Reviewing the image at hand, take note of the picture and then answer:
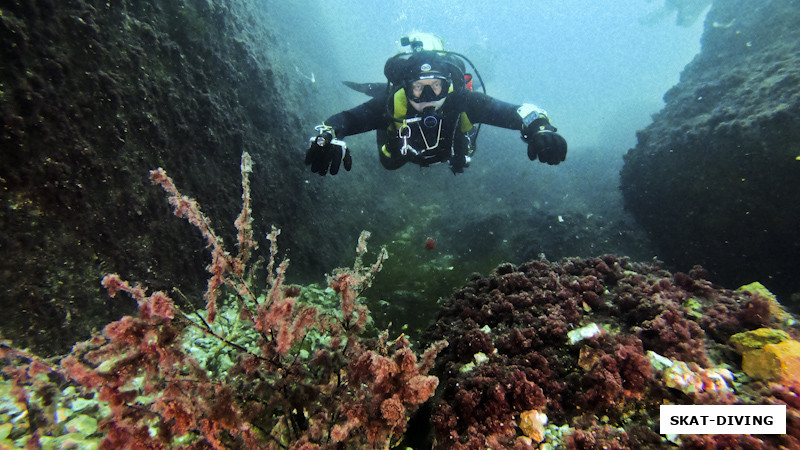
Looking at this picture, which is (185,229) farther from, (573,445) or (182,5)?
(573,445)

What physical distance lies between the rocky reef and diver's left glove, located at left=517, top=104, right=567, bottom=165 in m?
1.86

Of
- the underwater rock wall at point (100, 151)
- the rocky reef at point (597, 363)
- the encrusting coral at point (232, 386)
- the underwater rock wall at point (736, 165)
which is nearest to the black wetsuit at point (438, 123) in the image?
the underwater rock wall at point (100, 151)

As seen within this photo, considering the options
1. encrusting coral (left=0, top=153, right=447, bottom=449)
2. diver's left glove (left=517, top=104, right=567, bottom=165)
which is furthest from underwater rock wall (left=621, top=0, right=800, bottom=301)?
encrusting coral (left=0, top=153, right=447, bottom=449)

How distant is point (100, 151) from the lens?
3.17 m

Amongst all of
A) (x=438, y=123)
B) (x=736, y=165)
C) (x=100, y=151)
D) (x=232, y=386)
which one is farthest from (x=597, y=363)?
(x=736, y=165)

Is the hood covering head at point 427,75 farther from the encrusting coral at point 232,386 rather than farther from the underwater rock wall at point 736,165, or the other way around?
the underwater rock wall at point 736,165

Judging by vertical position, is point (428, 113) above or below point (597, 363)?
above

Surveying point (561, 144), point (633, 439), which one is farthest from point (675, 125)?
point (633, 439)

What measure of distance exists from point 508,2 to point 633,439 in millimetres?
83597

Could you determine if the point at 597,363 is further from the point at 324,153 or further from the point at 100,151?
the point at 100,151

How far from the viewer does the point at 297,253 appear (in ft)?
18.0

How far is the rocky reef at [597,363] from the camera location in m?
1.93

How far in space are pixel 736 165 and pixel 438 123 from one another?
4.93 meters

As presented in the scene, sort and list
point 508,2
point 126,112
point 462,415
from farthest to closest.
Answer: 1. point 508,2
2. point 126,112
3. point 462,415
